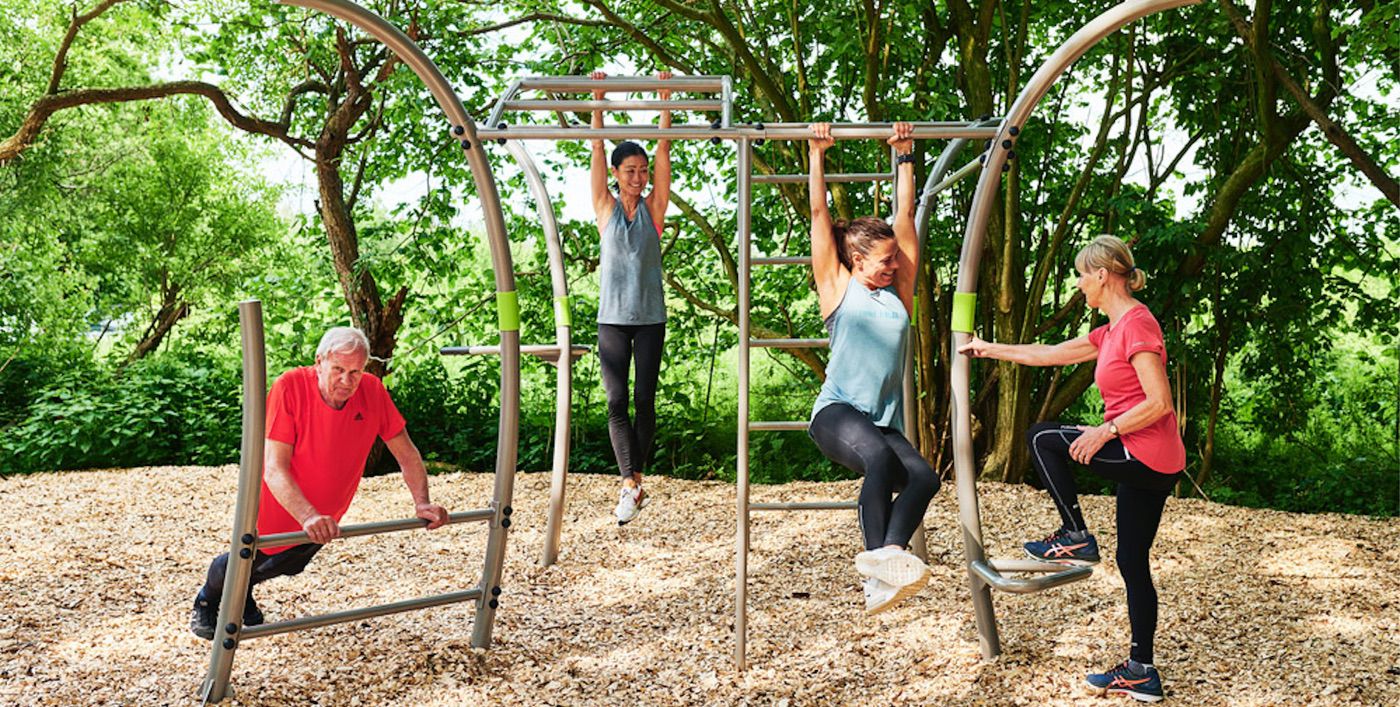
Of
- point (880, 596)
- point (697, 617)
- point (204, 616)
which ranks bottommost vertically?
point (697, 617)

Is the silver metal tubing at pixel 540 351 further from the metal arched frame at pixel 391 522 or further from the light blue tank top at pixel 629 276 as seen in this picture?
the metal arched frame at pixel 391 522

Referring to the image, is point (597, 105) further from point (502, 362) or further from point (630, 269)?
point (502, 362)

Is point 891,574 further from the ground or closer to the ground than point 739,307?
closer to the ground

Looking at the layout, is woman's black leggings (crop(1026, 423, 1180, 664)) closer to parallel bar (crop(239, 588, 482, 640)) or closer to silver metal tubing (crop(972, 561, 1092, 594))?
silver metal tubing (crop(972, 561, 1092, 594))

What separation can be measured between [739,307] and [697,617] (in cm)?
133

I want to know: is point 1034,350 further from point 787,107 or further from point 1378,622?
point 787,107

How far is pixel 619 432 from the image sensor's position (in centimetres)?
439

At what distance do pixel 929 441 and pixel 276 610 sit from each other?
3540 millimetres

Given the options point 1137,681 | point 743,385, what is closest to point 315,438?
point 743,385

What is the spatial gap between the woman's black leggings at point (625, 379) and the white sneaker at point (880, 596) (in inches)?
55.6

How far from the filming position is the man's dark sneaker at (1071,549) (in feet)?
Answer: 10.4

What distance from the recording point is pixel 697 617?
4.19 m

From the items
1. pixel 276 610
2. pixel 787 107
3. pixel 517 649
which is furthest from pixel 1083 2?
pixel 276 610

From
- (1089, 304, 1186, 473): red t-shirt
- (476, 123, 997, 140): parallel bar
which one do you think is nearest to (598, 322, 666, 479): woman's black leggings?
(476, 123, 997, 140): parallel bar
